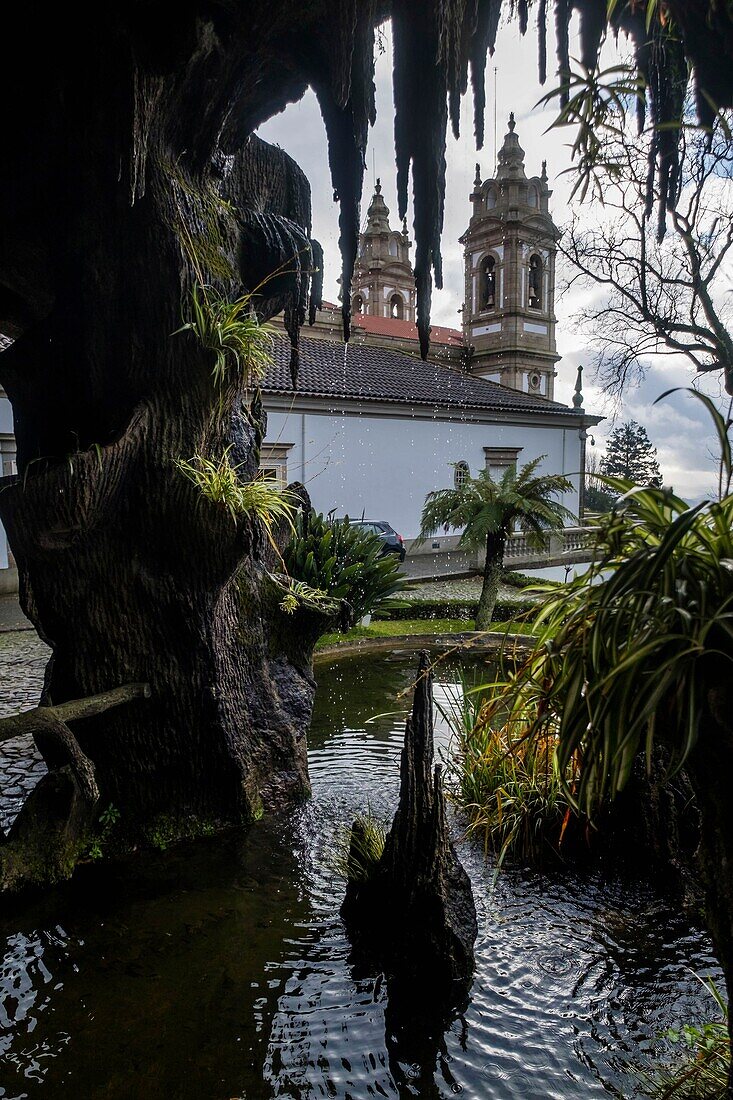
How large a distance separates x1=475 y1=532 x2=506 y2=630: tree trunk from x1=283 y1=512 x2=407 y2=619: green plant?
1.78 meters

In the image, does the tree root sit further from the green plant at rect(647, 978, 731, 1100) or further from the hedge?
the hedge

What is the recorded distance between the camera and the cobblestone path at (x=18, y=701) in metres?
5.36

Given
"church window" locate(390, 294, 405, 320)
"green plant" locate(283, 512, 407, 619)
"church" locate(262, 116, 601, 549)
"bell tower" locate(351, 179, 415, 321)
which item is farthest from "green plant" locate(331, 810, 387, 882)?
"church window" locate(390, 294, 405, 320)

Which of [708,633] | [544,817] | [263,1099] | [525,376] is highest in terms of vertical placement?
[525,376]

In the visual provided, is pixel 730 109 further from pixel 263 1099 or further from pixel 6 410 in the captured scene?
pixel 6 410

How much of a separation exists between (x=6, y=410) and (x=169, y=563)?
44.2ft

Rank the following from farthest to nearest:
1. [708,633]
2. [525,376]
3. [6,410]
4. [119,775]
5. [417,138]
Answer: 1. [525,376]
2. [6,410]
3. [119,775]
4. [417,138]
5. [708,633]

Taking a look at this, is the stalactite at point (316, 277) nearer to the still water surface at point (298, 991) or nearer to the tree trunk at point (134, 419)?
the tree trunk at point (134, 419)

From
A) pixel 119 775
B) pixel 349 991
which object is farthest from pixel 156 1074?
pixel 119 775

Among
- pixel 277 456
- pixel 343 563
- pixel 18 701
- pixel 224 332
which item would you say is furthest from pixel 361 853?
pixel 277 456

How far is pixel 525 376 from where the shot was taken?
1315 inches

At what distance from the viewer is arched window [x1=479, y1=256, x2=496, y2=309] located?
1334 inches

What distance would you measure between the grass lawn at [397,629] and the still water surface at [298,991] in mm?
5690

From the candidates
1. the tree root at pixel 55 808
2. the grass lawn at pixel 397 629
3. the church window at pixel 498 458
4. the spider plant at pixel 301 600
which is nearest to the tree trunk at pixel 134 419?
the tree root at pixel 55 808
